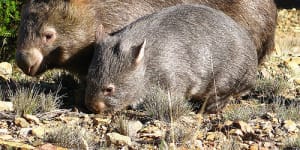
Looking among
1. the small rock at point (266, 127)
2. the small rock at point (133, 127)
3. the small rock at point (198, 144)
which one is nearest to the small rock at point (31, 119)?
the small rock at point (133, 127)

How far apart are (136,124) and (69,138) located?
0.85m

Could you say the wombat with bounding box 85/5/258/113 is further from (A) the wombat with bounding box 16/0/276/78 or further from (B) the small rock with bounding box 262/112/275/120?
(B) the small rock with bounding box 262/112/275/120

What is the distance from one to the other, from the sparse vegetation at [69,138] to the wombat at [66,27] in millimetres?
1563

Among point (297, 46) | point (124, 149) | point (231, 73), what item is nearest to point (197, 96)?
point (231, 73)

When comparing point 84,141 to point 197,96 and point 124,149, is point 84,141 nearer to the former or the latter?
point 124,149

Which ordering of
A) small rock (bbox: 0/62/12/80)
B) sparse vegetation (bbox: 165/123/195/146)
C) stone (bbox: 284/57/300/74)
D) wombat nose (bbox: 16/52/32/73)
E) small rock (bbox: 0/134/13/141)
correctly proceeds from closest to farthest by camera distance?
small rock (bbox: 0/134/13/141)
sparse vegetation (bbox: 165/123/195/146)
wombat nose (bbox: 16/52/32/73)
small rock (bbox: 0/62/12/80)
stone (bbox: 284/57/300/74)

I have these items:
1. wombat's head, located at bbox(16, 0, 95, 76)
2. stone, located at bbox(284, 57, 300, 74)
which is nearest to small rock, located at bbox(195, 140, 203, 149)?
wombat's head, located at bbox(16, 0, 95, 76)

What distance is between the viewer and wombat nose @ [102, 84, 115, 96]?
6.62 m

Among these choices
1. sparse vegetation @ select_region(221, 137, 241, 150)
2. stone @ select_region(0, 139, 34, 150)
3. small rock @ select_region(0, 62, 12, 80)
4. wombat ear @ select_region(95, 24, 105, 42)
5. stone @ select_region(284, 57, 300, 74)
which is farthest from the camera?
stone @ select_region(284, 57, 300, 74)

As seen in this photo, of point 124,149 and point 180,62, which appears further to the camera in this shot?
point 180,62

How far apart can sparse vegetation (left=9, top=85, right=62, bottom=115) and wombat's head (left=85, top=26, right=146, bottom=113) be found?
37 cm

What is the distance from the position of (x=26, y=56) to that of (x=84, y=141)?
6.02ft

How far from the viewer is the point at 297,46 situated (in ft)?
40.4

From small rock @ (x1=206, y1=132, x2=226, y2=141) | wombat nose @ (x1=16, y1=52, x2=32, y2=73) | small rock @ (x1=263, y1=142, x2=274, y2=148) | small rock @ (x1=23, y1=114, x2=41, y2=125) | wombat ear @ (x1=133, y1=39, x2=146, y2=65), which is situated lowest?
small rock @ (x1=263, y1=142, x2=274, y2=148)
